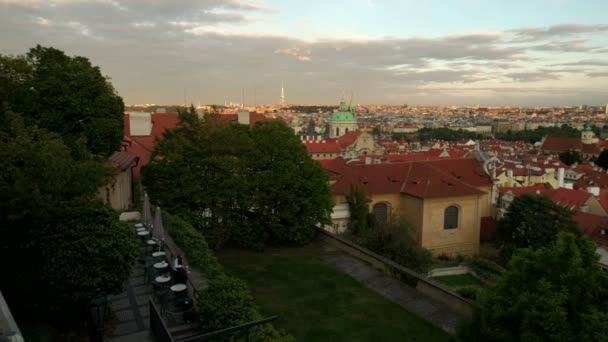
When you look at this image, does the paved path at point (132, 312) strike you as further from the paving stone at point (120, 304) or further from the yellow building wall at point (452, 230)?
the yellow building wall at point (452, 230)

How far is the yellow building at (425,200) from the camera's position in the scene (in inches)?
1604

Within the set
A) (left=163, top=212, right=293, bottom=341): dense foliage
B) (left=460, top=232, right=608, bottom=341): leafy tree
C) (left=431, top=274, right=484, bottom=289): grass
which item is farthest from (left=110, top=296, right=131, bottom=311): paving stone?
(left=431, top=274, right=484, bottom=289): grass

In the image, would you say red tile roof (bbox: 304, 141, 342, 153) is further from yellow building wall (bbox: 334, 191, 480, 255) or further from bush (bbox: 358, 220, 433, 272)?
bush (bbox: 358, 220, 433, 272)

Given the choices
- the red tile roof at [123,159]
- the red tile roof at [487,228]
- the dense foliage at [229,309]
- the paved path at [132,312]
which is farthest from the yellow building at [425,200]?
the dense foliage at [229,309]

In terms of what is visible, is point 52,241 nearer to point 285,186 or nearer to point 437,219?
point 285,186

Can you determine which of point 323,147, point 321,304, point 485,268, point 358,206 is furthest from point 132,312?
point 323,147

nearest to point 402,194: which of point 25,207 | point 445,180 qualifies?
point 445,180

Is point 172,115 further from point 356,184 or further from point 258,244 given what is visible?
point 258,244

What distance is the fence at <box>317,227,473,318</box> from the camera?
16.8 meters

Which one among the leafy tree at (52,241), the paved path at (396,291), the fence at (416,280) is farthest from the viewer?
the fence at (416,280)

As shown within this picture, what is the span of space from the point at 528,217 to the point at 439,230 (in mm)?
7403

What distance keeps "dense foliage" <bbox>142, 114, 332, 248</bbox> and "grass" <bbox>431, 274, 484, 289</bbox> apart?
12.6 m

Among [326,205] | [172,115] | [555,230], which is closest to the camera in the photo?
[326,205]

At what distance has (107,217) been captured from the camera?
12125 mm
